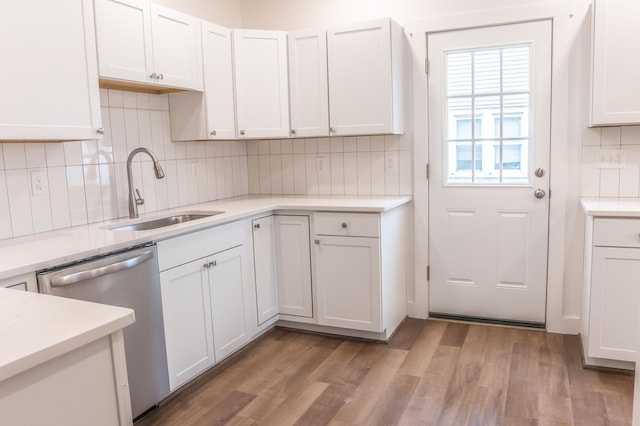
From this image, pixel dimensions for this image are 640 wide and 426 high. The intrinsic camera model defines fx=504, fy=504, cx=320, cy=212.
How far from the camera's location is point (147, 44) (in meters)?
2.74

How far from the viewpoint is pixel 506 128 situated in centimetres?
326

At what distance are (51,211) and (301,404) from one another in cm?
160

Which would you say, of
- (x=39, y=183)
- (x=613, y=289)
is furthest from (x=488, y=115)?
(x=39, y=183)

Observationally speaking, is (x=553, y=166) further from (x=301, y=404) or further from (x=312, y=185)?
(x=301, y=404)

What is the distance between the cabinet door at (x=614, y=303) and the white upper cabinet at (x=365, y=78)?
1.46 m

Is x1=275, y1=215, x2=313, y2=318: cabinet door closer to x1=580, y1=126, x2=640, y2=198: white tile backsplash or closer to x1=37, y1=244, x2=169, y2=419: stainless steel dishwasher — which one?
x1=37, y1=244, x2=169, y2=419: stainless steel dishwasher

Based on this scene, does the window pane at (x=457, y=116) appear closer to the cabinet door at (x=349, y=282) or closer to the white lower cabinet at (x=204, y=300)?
the cabinet door at (x=349, y=282)

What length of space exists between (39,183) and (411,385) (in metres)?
2.15

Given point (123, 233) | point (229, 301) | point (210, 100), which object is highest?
point (210, 100)

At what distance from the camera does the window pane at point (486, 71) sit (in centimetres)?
324

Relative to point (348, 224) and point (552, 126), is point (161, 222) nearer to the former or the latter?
point (348, 224)

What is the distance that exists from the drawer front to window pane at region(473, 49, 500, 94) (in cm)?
178

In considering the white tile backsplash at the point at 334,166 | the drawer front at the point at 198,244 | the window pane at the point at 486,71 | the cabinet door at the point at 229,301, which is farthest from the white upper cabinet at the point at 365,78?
the cabinet door at the point at 229,301

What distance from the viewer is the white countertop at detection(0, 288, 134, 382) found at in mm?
928
